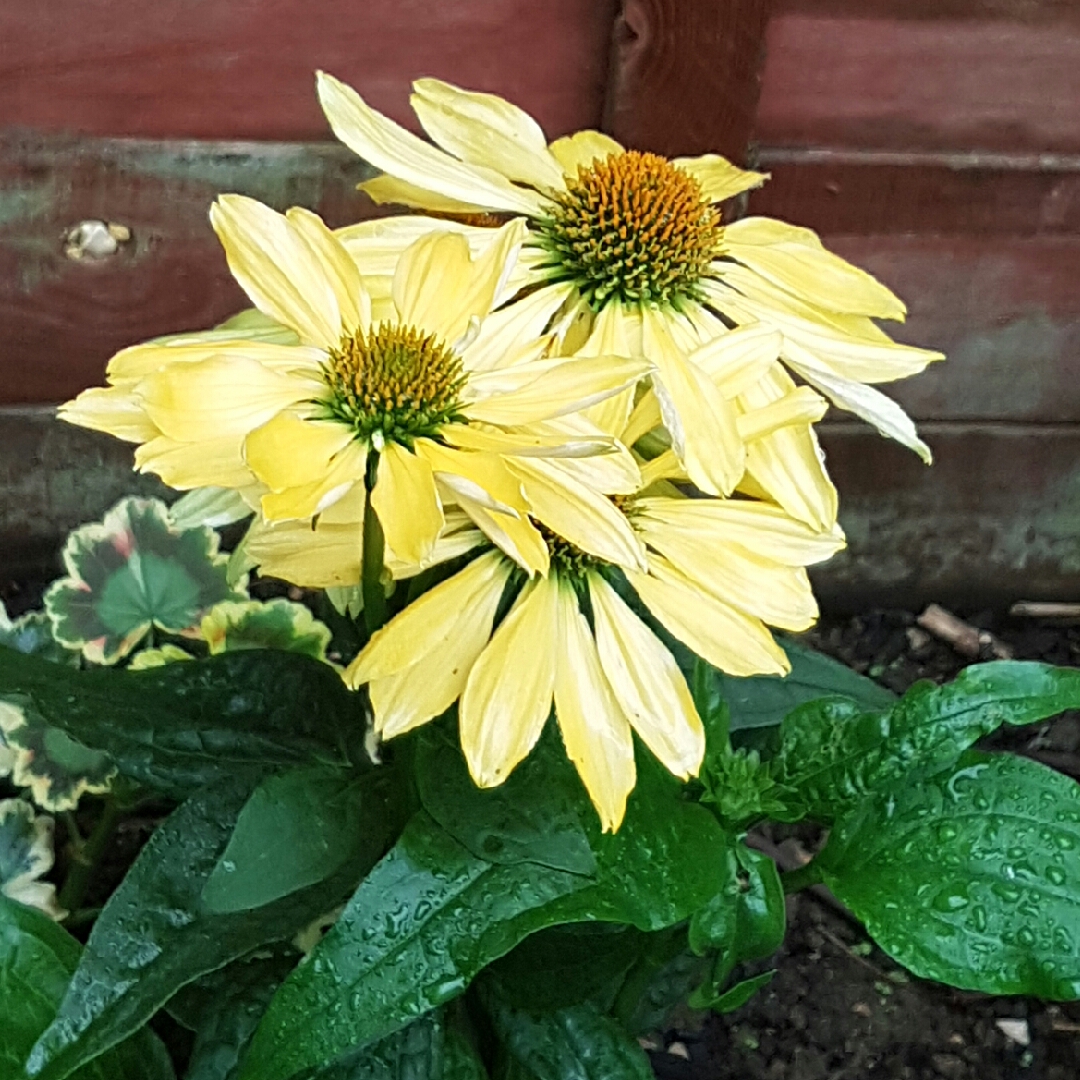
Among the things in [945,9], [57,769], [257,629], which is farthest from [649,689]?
[945,9]

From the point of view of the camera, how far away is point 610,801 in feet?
1.60

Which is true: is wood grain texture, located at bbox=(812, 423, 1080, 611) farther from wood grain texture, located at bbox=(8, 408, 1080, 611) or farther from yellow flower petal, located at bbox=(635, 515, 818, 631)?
yellow flower petal, located at bbox=(635, 515, 818, 631)

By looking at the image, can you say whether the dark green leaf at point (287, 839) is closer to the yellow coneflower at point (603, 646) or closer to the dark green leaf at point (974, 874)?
the yellow coneflower at point (603, 646)

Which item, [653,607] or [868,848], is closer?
[653,607]

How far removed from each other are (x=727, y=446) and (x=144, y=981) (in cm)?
36

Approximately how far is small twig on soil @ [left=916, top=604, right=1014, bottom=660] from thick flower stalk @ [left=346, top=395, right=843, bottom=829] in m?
0.88

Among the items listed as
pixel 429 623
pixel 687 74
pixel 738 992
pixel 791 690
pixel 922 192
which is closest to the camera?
pixel 429 623

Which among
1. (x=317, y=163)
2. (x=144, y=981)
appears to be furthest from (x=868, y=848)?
(x=317, y=163)

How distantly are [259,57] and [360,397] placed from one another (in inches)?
25.8

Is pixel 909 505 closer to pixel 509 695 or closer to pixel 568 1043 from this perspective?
pixel 568 1043

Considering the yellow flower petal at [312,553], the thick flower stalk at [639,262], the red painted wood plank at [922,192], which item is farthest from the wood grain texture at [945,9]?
the yellow flower petal at [312,553]

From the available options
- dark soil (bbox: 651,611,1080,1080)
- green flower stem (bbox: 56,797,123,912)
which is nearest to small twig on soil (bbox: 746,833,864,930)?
dark soil (bbox: 651,611,1080,1080)

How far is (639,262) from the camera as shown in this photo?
0.57m

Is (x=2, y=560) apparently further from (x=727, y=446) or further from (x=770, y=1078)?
(x=727, y=446)
